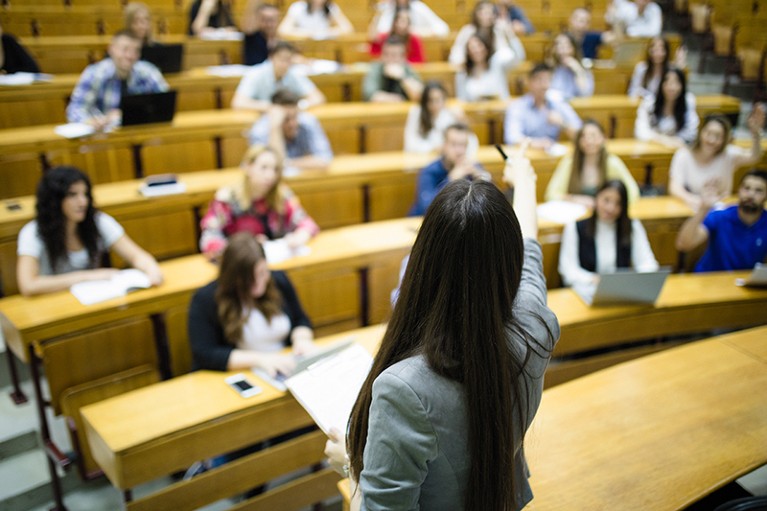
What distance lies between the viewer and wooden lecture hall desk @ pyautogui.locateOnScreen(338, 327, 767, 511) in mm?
1332

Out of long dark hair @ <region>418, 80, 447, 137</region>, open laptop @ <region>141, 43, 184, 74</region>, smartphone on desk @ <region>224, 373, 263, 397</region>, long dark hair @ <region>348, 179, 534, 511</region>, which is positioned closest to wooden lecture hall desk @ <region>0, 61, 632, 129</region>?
open laptop @ <region>141, 43, 184, 74</region>

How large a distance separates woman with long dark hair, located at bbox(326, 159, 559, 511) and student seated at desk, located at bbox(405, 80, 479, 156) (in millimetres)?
2662

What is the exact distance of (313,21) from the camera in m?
4.63

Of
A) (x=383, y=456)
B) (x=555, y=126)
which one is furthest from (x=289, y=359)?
(x=555, y=126)

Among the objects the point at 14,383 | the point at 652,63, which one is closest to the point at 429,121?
the point at 652,63

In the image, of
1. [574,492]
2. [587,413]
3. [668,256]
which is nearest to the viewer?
[574,492]

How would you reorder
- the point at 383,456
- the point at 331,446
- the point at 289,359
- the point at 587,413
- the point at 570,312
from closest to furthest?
the point at 383,456 < the point at 331,446 < the point at 587,413 < the point at 289,359 < the point at 570,312

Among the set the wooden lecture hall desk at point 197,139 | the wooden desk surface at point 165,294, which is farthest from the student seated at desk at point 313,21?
the wooden desk surface at point 165,294

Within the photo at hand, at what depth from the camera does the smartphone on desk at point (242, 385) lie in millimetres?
1755

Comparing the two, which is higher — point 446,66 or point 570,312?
point 446,66

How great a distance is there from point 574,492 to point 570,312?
991 mm

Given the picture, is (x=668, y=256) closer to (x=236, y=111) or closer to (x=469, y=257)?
(x=236, y=111)

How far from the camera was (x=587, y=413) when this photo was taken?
5.15 feet

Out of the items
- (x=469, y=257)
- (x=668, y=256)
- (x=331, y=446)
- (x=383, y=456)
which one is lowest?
(x=668, y=256)
